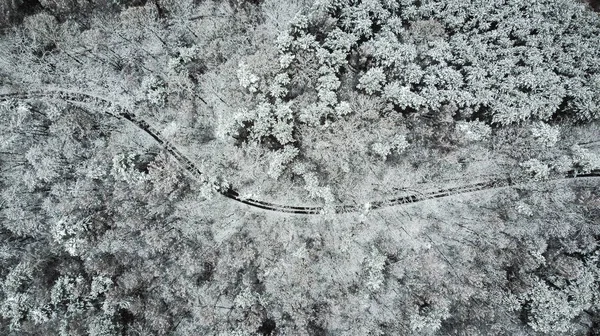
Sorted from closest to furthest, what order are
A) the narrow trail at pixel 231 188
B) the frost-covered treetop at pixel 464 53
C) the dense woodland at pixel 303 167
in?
1. the dense woodland at pixel 303 167
2. the frost-covered treetop at pixel 464 53
3. the narrow trail at pixel 231 188

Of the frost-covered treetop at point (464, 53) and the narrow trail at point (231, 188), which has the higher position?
the frost-covered treetop at point (464, 53)

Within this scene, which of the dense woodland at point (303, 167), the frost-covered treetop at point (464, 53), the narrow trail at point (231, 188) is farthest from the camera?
the narrow trail at point (231, 188)

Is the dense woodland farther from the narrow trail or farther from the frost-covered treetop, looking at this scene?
the narrow trail

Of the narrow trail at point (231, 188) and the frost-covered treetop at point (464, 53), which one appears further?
the narrow trail at point (231, 188)

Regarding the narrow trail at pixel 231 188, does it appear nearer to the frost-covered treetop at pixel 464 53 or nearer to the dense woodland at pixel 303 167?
the dense woodland at pixel 303 167

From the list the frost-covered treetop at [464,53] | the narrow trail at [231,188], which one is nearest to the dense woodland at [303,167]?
the frost-covered treetop at [464,53]

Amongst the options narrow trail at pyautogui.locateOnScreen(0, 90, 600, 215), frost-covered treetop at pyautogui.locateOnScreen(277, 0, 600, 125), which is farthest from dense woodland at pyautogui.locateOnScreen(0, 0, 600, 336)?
narrow trail at pyautogui.locateOnScreen(0, 90, 600, 215)
